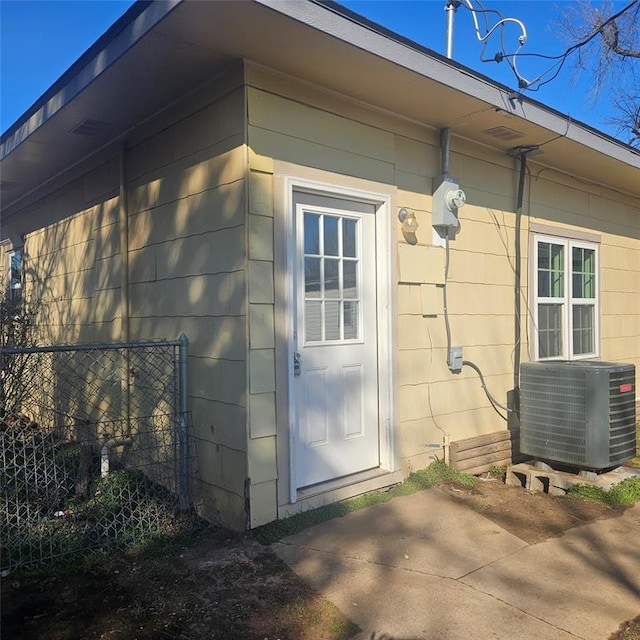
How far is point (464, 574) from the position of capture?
122 inches

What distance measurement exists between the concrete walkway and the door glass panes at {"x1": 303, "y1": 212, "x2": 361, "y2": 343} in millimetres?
1328

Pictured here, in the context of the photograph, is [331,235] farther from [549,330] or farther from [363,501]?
[549,330]

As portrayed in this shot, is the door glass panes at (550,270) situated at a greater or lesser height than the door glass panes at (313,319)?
greater

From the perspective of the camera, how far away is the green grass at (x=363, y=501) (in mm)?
3529

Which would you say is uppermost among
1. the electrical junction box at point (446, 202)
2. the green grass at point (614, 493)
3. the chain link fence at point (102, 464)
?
the electrical junction box at point (446, 202)

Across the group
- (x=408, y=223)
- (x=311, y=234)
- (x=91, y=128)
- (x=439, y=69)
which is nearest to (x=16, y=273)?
(x=91, y=128)

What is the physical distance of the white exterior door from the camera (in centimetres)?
394

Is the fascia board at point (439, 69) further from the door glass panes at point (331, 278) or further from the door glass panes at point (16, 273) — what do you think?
the door glass panes at point (16, 273)

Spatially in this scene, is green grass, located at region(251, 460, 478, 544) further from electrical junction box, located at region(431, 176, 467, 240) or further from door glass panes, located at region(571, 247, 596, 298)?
door glass panes, located at region(571, 247, 596, 298)

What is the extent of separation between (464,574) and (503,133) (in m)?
3.83

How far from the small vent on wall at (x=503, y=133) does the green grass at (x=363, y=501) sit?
299 cm

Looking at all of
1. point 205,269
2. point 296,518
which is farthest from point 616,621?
point 205,269

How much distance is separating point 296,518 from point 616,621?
1888 millimetres

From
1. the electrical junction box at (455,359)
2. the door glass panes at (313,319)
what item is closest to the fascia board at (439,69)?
the door glass panes at (313,319)
